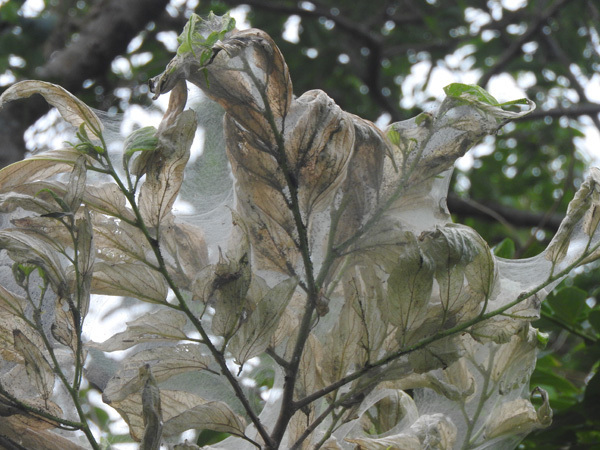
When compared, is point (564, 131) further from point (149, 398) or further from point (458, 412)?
point (149, 398)

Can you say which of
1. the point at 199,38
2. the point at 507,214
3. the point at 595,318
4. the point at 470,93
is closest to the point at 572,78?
the point at 507,214

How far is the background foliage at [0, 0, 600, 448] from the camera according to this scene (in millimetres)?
1329

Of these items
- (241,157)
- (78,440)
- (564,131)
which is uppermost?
(241,157)

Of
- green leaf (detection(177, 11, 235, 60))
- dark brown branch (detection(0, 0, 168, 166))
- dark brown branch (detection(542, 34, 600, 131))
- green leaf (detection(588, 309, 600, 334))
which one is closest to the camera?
green leaf (detection(177, 11, 235, 60))

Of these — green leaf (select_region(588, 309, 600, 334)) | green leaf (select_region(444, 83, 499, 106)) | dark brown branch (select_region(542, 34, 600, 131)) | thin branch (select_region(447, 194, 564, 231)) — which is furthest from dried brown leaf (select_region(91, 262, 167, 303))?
dark brown branch (select_region(542, 34, 600, 131))

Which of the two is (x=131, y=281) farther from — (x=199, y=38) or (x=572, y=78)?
(x=572, y=78)

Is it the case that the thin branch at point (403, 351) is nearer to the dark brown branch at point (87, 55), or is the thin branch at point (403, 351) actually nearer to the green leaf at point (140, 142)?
the green leaf at point (140, 142)

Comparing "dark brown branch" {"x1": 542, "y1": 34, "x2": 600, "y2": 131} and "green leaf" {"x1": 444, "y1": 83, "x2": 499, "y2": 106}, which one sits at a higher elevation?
"green leaf" {"x1": 444, "y1": 83, "x2": 499, "y2": 106}

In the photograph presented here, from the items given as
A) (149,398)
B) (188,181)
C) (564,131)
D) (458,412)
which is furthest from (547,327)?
(564,131)

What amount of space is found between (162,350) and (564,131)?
3246 millimetres

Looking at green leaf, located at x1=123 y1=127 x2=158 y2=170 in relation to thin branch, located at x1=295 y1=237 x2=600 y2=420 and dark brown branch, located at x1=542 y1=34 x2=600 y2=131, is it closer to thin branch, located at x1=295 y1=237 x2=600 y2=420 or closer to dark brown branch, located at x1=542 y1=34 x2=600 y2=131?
thin branch, located at x1=295 y1=237 x2=600 y2=420

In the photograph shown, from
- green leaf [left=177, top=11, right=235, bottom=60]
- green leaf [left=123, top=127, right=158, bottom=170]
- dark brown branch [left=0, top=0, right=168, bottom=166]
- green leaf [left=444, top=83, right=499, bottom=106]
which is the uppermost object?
green leaf [left=177, top=11, right=235, bottom=60]

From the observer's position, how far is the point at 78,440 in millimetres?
601

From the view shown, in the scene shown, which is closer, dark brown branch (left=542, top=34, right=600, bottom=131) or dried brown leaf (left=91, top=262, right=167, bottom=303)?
dried brown leaf (left=91, top=262, right=167, bottom=303)
